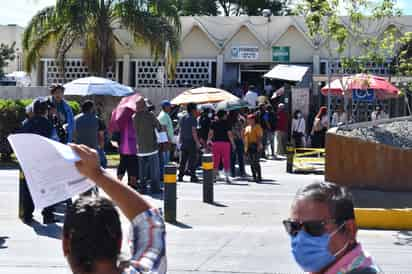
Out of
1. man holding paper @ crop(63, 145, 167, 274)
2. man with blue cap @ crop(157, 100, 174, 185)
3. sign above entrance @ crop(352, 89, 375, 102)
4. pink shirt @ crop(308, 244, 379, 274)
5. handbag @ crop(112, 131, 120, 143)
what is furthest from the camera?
sign above entrance @ crop(352, 89, 375, 102)

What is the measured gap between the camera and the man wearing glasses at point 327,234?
10.7 feet

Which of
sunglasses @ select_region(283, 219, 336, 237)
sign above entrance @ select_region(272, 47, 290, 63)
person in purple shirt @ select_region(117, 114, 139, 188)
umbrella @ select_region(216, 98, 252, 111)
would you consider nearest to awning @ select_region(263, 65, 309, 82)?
sign above entrance @ select_region(272, 47, 290, 63)

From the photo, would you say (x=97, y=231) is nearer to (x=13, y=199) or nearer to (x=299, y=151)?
(x=13, y=199)

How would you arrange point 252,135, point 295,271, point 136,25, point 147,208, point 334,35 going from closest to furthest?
1. point 147,208
2. point 295,271
3. point 334,35
4. point 252,135
5. point 136,25

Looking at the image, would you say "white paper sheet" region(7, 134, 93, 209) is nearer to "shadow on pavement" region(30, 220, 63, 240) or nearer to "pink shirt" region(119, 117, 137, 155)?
"shadow on pavement" region(30, 220, 63, 240)

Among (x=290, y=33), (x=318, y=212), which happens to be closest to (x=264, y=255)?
(x=318, y=212)

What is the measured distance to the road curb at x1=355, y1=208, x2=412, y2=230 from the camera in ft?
39.8

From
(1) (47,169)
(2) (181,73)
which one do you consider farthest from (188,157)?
(2) (181,73)

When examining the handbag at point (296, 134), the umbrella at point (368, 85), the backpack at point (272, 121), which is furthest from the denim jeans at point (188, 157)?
the handbag at point (296, 134)

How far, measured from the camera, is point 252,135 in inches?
738

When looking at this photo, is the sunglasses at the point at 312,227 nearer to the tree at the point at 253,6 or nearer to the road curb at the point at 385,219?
the road curb at the point at 385,219

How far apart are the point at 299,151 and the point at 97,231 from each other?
23489 mm

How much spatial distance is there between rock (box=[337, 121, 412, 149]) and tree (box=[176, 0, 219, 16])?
124ft

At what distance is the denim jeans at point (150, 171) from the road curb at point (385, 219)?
4.59m
